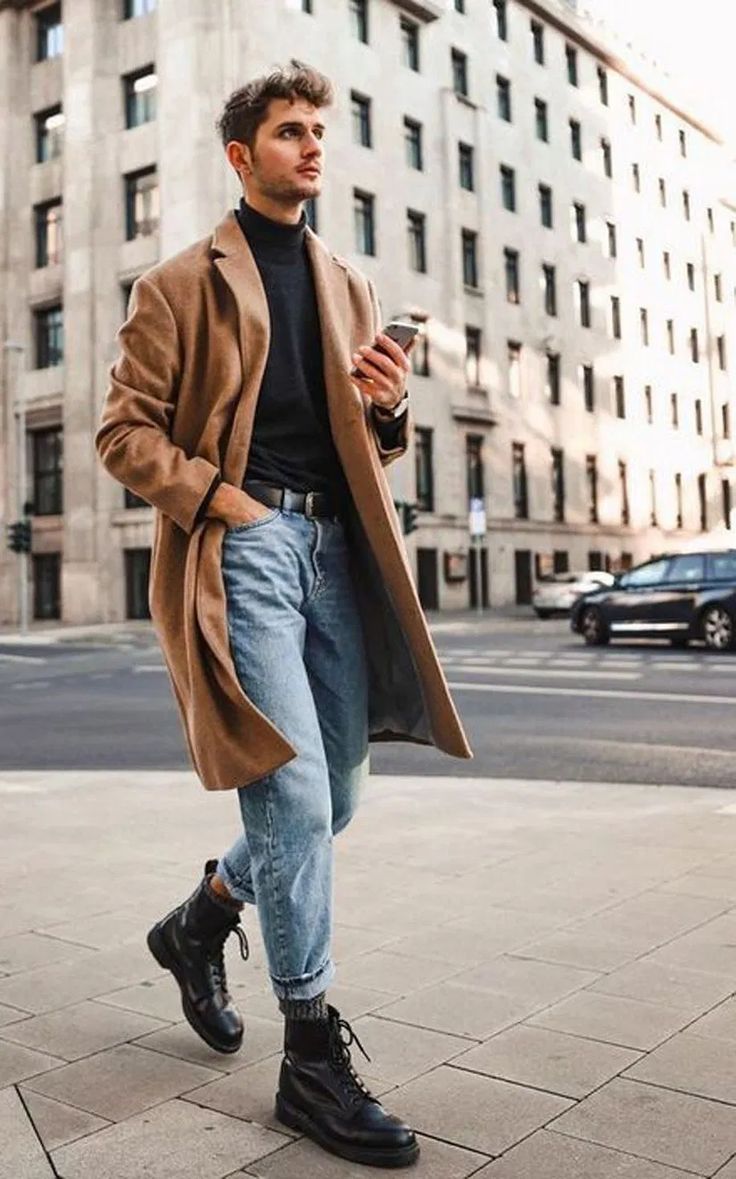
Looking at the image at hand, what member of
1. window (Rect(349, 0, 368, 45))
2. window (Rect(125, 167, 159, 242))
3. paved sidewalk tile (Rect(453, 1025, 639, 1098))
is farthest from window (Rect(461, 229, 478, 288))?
paved sidewalk tile (Rect(453, 1025, 639, 1098))

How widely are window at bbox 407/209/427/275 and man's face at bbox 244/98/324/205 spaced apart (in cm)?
3626

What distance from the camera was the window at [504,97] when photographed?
1640 inches

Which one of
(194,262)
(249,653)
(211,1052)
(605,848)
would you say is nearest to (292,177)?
(194,262)

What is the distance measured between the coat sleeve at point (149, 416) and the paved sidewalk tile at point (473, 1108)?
1.30 m

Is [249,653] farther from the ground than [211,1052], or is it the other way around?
[249,653]

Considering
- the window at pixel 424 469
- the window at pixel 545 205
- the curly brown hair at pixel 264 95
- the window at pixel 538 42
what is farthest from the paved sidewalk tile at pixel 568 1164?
the window at pixel 538 42

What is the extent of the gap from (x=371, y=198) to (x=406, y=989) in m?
35.4

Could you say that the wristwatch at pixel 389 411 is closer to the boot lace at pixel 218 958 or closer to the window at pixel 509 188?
the boot lace at pixel 218 958

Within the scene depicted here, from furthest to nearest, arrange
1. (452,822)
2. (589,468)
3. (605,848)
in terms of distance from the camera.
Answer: (589,468), (452,822), (605,848)

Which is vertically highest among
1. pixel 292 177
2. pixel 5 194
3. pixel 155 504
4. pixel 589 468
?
pixel 5 194

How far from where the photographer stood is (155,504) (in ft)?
8.59

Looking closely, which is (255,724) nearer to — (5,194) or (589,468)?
(5,194)

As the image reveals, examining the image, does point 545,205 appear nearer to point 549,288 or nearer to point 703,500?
point 549,288

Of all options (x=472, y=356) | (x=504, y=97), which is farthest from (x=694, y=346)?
(x=472, y=356)
